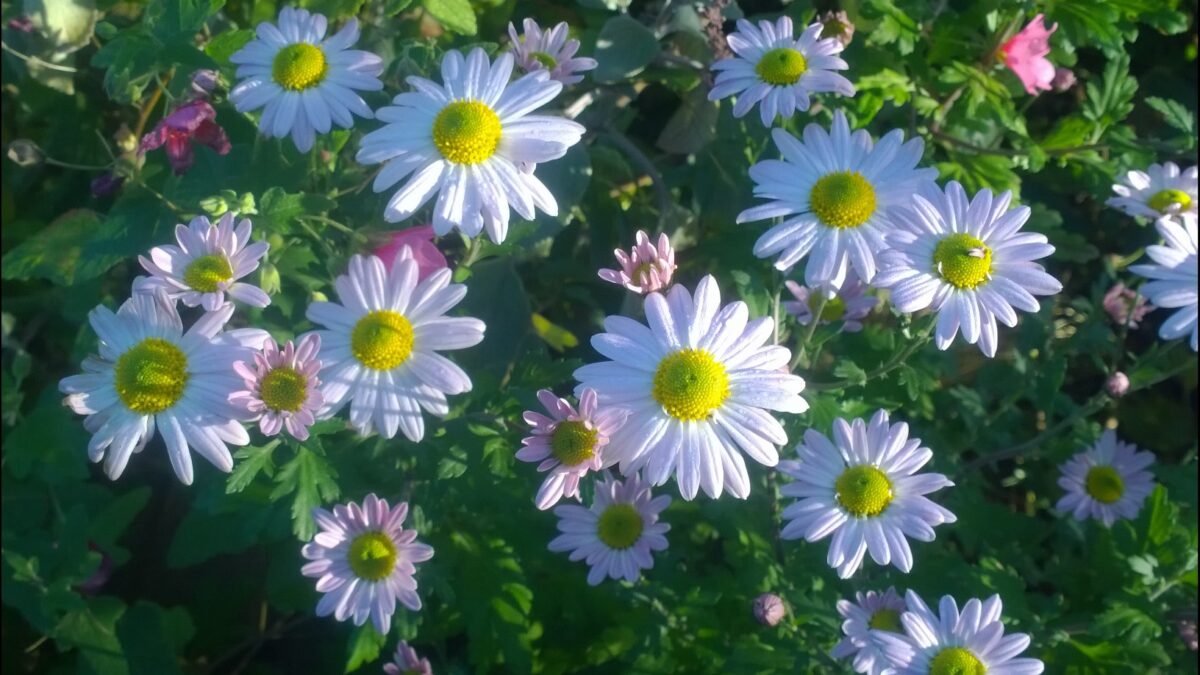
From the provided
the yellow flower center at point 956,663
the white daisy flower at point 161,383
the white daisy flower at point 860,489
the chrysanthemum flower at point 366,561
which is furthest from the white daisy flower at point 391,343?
the yellow flower center at point 956,663

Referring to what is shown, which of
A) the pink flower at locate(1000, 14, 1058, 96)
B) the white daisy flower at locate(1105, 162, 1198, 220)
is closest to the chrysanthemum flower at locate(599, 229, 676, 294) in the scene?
the white daisy flower at locate(1105, 162, 1198, 220)

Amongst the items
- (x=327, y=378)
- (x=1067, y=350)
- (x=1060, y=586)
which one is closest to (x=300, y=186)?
(x=327, y=378)

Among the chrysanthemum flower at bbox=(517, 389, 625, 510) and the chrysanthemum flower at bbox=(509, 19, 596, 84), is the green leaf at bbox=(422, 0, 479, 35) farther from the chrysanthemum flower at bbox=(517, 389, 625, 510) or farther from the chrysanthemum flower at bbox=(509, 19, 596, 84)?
the chrysanthemum flower at bbox=(517, 389, 625, 510)

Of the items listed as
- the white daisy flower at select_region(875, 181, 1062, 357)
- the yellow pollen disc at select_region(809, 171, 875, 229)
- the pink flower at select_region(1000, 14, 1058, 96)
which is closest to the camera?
the white daisy flower at select_region(875, 181, 1062, 357)

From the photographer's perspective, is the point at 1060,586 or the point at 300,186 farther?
the point at 1060,586

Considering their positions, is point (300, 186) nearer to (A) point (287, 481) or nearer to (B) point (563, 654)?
(A) point (287, 481)

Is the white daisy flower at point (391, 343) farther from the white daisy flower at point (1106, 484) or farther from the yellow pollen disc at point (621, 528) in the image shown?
the white daisy flower at point (1106, 484)
